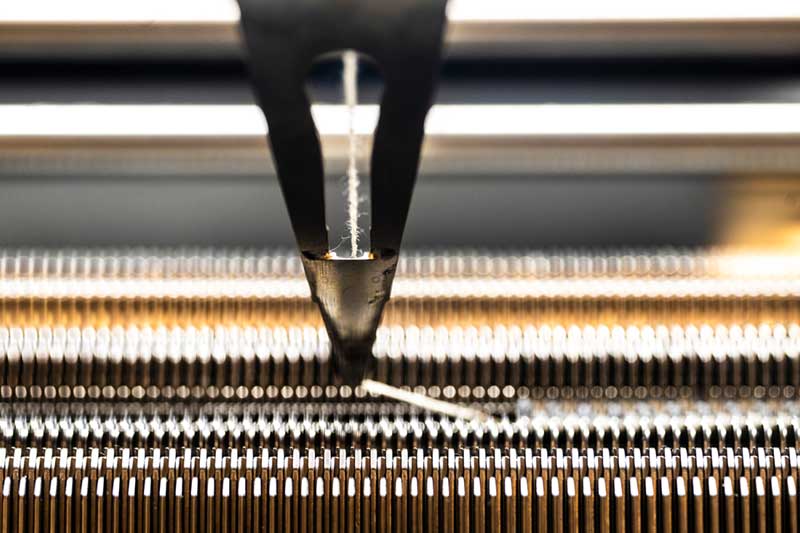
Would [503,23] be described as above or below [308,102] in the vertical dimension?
above

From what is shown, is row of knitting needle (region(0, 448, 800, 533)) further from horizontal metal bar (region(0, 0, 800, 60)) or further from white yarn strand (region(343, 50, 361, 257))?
white yarn strand (region(343, 50, 361, 257))

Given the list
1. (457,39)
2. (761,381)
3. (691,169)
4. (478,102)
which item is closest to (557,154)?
(478,102)

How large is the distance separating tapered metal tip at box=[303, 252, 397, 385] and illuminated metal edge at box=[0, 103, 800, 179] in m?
0.56

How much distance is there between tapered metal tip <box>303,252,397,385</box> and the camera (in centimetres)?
92

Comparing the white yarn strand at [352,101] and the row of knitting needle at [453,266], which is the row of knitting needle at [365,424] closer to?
the row of knitting needle at [453,266]

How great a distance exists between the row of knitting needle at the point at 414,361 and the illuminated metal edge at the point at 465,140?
581 millimetres

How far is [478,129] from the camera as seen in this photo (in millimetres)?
1993

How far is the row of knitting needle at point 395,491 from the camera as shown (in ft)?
7.75

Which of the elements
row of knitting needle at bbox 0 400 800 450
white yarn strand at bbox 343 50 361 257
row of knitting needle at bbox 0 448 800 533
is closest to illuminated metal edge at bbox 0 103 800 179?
white yarn strand at bbox 343 50 361 257

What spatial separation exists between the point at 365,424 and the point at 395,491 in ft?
0.80

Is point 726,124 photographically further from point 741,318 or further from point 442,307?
point 442,307

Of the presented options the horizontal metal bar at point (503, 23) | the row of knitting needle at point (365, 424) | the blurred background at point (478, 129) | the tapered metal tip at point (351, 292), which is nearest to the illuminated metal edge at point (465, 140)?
the blurred background at point (478, 129)

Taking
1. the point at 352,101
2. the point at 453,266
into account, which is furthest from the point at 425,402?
the point at 352,101

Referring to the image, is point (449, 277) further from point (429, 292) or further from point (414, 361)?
point (414, 361)
